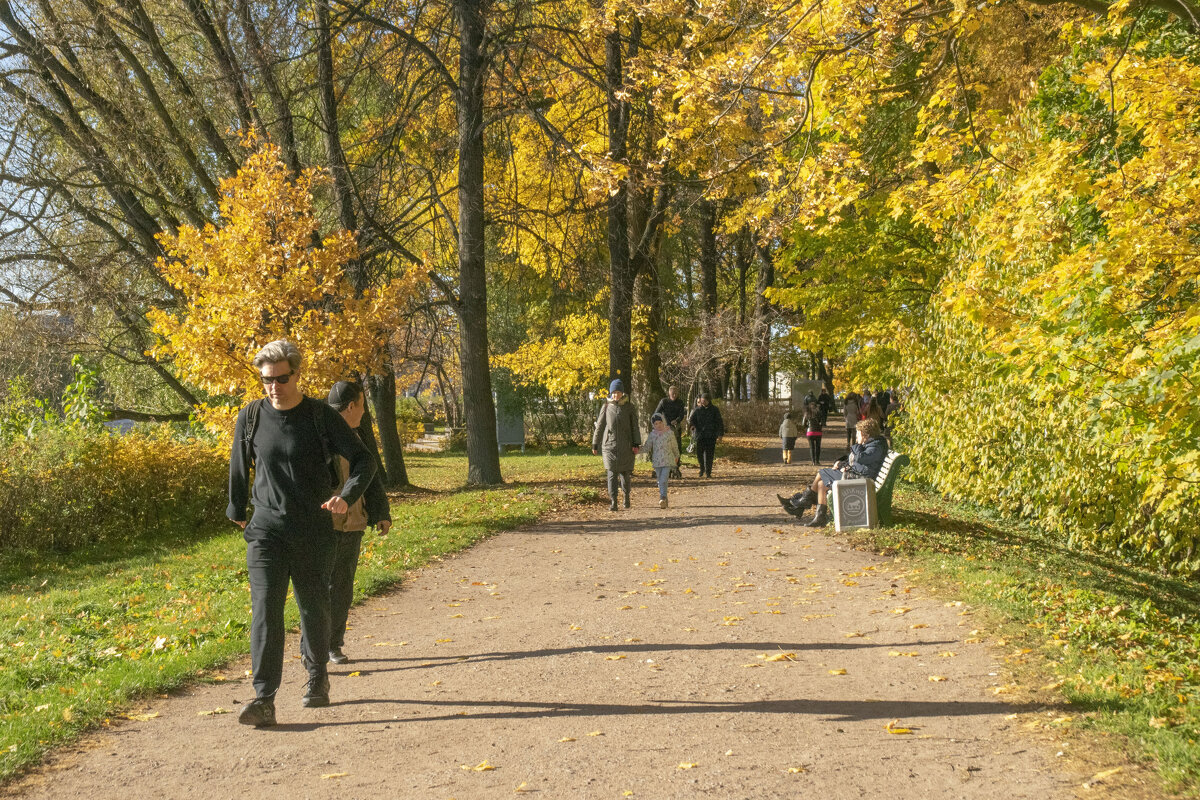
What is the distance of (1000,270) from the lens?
13992 millimetres

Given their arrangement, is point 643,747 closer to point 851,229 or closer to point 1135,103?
point 1135,103

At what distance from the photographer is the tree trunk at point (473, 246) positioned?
17.6m

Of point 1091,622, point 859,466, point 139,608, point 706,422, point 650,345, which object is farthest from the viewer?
point 650,345

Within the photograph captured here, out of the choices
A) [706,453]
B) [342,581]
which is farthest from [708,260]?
[342,581]

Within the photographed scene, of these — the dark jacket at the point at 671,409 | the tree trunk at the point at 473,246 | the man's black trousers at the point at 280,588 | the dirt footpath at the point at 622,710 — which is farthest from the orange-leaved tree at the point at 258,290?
the man's black trousers at the point at 280,588

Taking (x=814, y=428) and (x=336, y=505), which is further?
(x=814, y=428)

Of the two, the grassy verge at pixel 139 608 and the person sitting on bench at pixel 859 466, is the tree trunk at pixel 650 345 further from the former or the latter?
the person sitting on bench at pixel 859 466

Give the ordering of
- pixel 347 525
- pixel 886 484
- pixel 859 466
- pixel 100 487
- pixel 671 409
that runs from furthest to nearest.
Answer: pixel 671 409, pixel 100 487, pixel 859 466, pixel 886 484, pixel 347 525

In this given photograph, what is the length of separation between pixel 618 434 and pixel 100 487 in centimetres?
709

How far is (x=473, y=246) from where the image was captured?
719 inches

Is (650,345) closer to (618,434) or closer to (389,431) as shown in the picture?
(389,431)

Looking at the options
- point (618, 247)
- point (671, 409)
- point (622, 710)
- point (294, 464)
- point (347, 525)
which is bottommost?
point (622, 710)

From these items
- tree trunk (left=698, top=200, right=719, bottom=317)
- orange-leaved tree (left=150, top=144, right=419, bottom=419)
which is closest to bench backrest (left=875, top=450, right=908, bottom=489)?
orange-leaved tree (left=150, top=144, right=419, bottom=419)

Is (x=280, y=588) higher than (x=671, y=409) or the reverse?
the reverse
